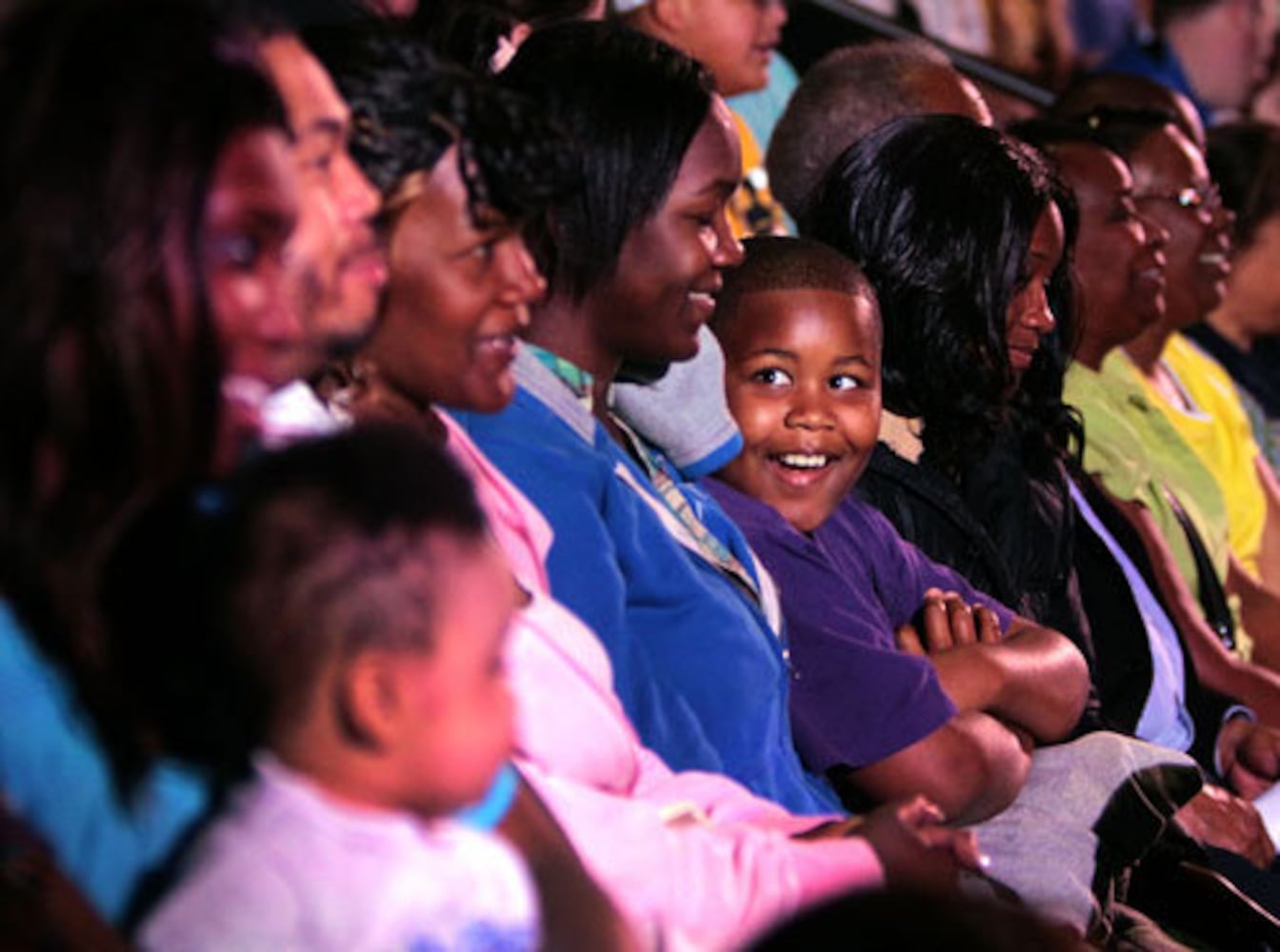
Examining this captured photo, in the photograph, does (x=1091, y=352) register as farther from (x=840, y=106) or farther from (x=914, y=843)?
(x=914, y=843)

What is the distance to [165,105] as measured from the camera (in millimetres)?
1290

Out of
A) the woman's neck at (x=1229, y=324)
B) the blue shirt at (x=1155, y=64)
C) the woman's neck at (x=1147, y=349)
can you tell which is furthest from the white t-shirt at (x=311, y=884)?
the blue shirt at (x=1155, y=64)

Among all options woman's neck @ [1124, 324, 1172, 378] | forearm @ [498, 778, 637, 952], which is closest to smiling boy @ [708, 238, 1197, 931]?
forearm @ [498, 778, 637, 952]

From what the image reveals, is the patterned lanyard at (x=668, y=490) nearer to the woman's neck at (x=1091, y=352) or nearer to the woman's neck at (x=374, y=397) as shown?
the woman's neck at (x=374, y=397)

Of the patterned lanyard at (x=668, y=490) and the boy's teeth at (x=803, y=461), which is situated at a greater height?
the patterned lanyard at (x=668, y=490)

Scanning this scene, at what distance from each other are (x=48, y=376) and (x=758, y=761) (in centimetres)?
95

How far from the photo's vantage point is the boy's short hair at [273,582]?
1240mm

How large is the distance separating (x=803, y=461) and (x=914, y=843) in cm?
67

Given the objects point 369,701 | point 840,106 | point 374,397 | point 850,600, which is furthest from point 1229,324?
point 369,701

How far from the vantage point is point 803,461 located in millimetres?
2406

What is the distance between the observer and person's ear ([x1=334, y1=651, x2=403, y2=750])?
4.09 feet

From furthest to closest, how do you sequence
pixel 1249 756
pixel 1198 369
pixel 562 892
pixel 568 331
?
pixel 1198 369, pixel 1249 756, pixel 568 331, pixel 562 892

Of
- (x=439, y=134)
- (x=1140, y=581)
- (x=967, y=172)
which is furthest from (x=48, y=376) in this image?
(x=1140, y=581)

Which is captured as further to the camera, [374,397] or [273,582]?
Answer: [374,397]
